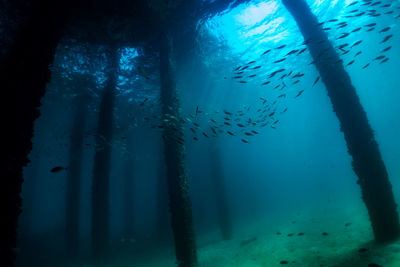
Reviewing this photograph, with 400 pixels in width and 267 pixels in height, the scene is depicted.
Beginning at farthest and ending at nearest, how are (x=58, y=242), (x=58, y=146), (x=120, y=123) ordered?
(x=58, y=146) < (x=120, y=123) < (x=58, y=242)

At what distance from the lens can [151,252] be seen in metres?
18.5

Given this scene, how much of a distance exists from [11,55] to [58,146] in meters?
35.8

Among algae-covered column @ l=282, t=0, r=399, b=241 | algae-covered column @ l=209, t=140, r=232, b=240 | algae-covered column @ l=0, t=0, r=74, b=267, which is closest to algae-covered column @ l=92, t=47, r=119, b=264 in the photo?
algae-covered column @ l=0, t=0, r=74, b=267

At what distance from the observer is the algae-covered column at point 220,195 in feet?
65.8

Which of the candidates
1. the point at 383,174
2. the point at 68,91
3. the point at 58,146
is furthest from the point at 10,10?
the point at 58,146

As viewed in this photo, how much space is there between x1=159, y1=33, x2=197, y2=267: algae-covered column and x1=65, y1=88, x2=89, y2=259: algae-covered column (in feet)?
34.6

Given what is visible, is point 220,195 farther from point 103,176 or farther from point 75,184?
point 75,184

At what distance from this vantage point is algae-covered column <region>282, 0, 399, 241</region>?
7969 mm

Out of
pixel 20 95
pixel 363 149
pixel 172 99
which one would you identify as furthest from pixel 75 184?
pixel 363 149

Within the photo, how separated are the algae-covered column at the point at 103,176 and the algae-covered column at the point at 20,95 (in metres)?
8.55

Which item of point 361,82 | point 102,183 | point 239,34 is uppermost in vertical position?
point 361,82

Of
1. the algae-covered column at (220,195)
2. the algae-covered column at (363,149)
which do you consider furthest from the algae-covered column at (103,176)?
the algae-covered column at (363,149)

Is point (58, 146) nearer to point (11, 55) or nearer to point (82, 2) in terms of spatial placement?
point (82, 2)

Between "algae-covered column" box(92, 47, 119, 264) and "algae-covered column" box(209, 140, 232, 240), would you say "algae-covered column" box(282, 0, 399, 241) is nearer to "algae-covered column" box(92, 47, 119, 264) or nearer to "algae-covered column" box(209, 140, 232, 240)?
"algae-covered column" box(92, 47, 119, 264)
